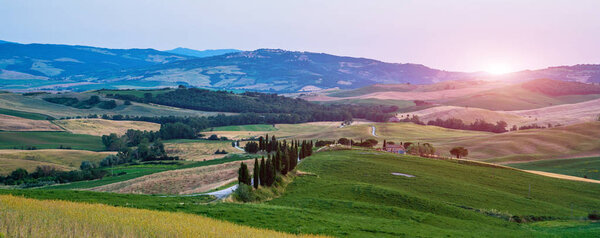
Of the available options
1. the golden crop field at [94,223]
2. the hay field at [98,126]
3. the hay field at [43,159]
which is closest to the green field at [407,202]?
the golden crop field at [94,223]

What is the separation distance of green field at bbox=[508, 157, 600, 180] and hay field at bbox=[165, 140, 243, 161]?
71.2m

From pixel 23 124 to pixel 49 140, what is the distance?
27068 millimetres

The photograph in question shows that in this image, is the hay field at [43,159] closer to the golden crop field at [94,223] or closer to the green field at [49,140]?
the green field at [49,140]

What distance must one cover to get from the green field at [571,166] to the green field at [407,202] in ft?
73.5

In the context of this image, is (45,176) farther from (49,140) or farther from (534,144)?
(534,144)

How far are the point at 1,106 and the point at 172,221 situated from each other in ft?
708

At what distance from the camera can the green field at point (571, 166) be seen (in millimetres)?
86438

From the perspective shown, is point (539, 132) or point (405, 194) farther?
point (539, 132)

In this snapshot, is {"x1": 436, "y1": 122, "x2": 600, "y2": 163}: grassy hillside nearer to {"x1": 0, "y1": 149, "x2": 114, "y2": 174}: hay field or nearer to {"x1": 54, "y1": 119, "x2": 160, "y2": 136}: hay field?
{"x1": 0, "y1": 149, "x2": 114, "y2": 174}: hay field

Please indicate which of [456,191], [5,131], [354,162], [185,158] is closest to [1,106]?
[5,131]

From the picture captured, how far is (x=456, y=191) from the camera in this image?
5222cm

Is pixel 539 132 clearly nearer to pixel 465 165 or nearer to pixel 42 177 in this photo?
pixel 465 165

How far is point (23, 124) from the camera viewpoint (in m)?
153

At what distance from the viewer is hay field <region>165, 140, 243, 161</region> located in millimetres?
117694
